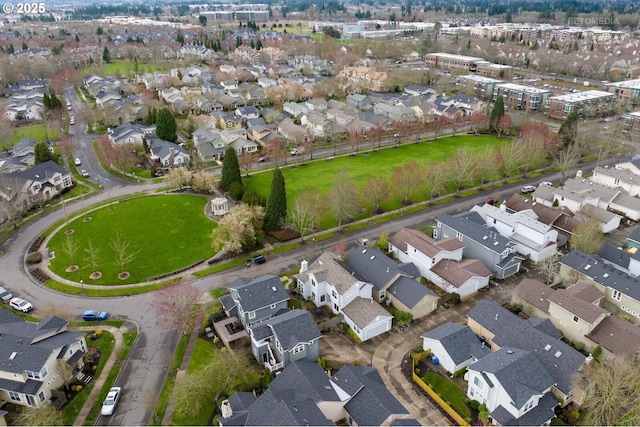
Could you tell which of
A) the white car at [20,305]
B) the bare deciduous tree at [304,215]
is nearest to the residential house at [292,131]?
the bare deciduous tree at [304,215]

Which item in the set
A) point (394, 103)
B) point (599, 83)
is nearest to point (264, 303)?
point (394, 103)

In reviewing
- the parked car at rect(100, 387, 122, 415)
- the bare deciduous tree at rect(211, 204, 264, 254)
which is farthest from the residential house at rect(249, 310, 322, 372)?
the bare deciduous tree at rect(211, 204, 264, 254)

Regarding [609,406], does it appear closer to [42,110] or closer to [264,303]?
[264,303]

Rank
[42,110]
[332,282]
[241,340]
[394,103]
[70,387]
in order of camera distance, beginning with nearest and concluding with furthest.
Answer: [70,387]
[241,340]
[332,282]
[42,110]
[394,103]

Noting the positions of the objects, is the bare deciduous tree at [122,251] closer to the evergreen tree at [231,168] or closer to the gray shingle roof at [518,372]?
the evergreen tree at [231,168]

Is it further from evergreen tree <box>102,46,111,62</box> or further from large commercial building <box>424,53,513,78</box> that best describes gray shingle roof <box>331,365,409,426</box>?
evergreen tree <box>102,46,111,62</box>
